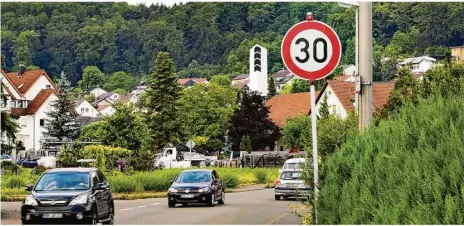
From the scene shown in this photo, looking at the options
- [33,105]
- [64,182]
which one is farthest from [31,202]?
[33,105]

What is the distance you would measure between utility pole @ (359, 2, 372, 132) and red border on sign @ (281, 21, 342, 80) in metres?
2.75

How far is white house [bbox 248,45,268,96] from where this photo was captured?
434 ft

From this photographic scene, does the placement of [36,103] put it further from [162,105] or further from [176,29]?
[176,29]

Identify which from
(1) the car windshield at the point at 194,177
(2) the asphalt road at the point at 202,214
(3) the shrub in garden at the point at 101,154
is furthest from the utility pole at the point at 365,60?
(3) the shrub in garden at the point at 101,154

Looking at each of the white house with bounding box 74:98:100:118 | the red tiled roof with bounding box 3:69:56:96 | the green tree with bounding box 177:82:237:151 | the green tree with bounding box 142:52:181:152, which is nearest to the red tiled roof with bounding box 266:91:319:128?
the green tree with bounding box 177:82:237:151

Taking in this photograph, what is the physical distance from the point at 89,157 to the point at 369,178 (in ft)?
128

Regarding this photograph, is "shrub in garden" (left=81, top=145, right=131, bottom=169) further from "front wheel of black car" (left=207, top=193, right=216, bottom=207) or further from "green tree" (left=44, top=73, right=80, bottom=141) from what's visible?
"green tree" (left=44, top=73, right=80, bottom=141)

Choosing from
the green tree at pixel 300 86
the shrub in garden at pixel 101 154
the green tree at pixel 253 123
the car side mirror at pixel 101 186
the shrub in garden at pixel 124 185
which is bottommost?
the shrub in garden at pixel 124 185

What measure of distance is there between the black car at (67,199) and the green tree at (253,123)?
53.5 meters

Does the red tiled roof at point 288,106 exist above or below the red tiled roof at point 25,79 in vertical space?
below

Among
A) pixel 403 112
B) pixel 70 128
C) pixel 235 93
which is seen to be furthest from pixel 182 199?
pixel 235 93

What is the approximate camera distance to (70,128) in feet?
245

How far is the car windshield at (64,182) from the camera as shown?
19.6 metres

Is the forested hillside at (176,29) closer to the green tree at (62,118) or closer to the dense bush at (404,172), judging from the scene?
the green tree at (62,118)
